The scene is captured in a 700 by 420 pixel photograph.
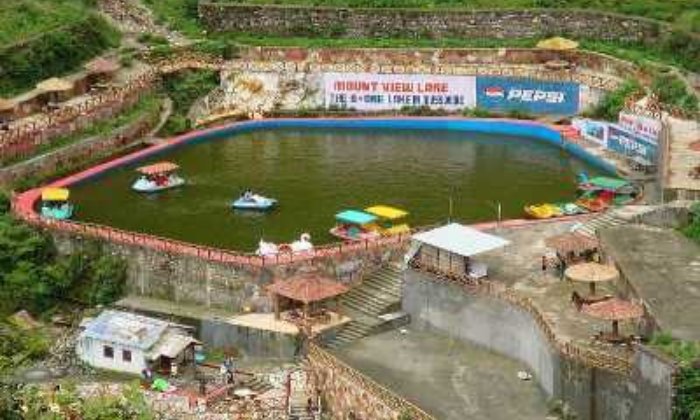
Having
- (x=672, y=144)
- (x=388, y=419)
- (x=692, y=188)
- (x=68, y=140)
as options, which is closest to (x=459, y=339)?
(x=388, y=419)

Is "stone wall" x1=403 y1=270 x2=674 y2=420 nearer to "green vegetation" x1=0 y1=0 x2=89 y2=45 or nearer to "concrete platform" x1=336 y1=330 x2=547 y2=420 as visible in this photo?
"concrete platform" x1=336 y1=330 x2=547 y2=420

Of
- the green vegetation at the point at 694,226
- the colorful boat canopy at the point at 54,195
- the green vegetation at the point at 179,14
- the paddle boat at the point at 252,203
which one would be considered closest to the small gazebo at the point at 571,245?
the green vegetation at the point at 694,226

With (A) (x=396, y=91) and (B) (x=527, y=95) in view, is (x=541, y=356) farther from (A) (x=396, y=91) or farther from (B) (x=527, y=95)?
(A) (x=396, y=91)

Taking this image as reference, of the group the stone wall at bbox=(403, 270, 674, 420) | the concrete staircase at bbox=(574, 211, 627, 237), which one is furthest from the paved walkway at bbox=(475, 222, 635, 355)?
the stone wall at bbox=(403, 270, 674, 420)

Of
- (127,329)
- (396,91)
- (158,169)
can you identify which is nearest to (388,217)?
(158,169)

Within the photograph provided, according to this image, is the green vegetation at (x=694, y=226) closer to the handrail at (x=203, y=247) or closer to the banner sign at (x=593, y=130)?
the handrail at (x=203, y=247)

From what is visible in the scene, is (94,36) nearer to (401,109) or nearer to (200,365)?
(401,109)
